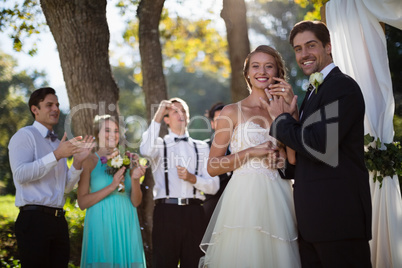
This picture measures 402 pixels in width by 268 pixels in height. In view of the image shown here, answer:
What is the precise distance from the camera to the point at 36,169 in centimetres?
448

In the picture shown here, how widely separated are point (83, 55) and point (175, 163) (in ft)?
6.54

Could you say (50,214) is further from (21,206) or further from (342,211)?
(342,211)

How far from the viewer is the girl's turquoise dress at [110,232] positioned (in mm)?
5168

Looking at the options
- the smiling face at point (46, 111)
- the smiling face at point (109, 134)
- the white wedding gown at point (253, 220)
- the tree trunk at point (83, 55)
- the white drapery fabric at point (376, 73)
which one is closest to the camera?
the white wedding gown at point (253, 220)

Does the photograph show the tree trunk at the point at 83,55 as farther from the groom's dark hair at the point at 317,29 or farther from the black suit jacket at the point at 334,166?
the black suit jacket at the point at 334,166

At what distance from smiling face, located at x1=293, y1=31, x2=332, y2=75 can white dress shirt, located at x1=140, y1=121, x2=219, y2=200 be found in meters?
2.39

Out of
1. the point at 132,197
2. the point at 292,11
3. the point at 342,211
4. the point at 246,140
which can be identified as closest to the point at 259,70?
the point at 246,140

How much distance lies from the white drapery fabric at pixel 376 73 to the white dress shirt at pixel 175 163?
6.78 feet

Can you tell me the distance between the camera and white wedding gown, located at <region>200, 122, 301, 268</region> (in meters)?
3.49

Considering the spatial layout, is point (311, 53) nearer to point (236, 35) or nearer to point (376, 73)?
point (376, 73)

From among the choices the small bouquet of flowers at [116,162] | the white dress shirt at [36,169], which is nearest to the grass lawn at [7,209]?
the small bouquet of flowers at [116,162]

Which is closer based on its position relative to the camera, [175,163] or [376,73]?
[376,73]

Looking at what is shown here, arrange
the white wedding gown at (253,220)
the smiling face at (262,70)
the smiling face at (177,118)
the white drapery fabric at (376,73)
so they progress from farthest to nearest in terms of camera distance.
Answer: the smiling face at (177,118) → the white drapery fabric at (376,73) → the smiling face at (262,70) → the white wedding gown at (253,220)

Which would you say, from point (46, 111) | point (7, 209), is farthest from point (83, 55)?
point (7, 209)
